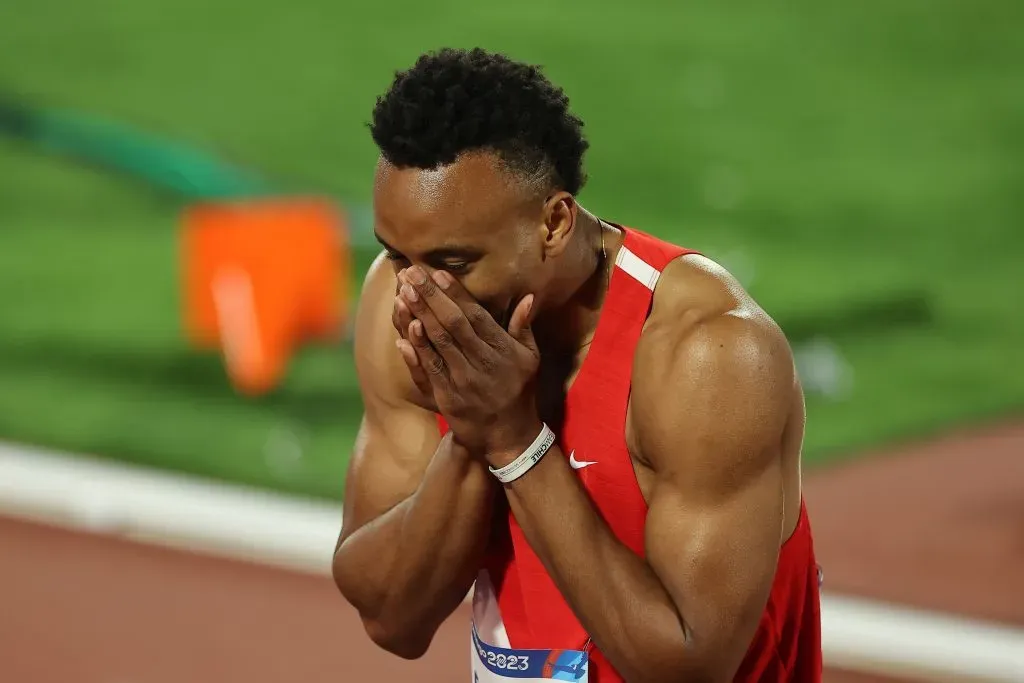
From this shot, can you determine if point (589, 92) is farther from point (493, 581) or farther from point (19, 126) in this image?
point (493, 581)

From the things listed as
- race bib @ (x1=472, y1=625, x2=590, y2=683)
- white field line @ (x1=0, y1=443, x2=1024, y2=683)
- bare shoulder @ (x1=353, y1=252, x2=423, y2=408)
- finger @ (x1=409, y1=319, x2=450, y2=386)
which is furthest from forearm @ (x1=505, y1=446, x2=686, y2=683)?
white field line @ (x1=0, y1=443, x2=1024, y2=683)

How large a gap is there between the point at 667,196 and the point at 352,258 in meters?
1.95

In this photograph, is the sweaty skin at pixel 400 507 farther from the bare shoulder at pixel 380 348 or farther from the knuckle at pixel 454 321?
the knuckle at pixel 454 321

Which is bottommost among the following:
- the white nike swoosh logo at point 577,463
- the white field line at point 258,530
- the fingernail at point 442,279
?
the white field line at point 258,530

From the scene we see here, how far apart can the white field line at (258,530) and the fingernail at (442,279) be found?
2.62 metres

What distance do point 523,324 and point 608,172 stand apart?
6630 mm

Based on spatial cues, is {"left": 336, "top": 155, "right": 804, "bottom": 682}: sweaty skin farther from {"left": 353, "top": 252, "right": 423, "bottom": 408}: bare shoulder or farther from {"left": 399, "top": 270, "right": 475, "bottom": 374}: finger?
{"left": 353, "top": 252, "right": 423, "bottom": 408}: bare shoulder

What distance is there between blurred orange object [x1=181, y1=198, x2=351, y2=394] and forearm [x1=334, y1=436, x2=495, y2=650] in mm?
4142

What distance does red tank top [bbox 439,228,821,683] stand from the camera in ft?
7.59

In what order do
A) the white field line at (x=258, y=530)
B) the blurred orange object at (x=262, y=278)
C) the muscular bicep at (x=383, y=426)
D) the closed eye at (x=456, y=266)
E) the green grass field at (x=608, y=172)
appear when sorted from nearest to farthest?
1. the closed eye at (x=456, y=266)
2. the muscular bicep at (x=383, y=426)
3. the white field line at (x=258, y=530)
4. the green grass field at (x=608, y=172)
5. the blurred orange object at (x=262, y=278)

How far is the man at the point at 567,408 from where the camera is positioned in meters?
2.17

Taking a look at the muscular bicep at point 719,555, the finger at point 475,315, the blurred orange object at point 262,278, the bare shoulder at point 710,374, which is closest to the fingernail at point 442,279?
the finger at point 475,315

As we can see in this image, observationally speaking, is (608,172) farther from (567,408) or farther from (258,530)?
A: (567,408)

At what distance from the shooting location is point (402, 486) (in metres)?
2.57
